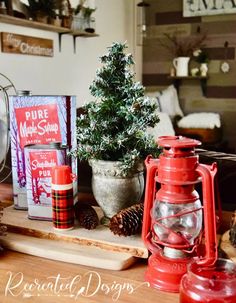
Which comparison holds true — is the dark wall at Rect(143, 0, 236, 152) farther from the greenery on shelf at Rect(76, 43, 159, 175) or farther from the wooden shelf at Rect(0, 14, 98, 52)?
the greenery on shelf at Rect(76, 43, 159, 175)

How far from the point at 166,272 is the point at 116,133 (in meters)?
0.36

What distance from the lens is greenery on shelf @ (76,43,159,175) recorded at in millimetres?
940

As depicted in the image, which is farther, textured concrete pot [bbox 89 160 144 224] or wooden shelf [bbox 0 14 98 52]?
wooden shelf [bbox 0 14 98 52]

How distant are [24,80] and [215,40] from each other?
2599mm

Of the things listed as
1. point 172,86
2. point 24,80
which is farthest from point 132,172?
point 172,86

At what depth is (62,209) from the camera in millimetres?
957

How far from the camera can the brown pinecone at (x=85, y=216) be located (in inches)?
38.3

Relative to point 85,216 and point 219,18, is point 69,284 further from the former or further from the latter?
point 219,18

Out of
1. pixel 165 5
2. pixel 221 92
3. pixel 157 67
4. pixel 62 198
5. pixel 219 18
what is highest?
pixel 165 5

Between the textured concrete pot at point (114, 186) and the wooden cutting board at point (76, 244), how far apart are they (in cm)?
6

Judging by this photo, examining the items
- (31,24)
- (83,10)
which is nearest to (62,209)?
(31,24)

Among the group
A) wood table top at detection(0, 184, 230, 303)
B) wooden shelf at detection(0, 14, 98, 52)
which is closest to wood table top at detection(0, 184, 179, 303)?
wood table top at detection(0, 184, 230, 303)

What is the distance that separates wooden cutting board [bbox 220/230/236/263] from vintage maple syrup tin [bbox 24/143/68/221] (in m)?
0.42

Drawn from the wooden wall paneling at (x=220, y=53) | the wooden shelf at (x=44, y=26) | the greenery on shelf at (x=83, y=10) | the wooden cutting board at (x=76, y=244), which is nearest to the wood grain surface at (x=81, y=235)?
the wooden cutting board at (x=76, y=244)
